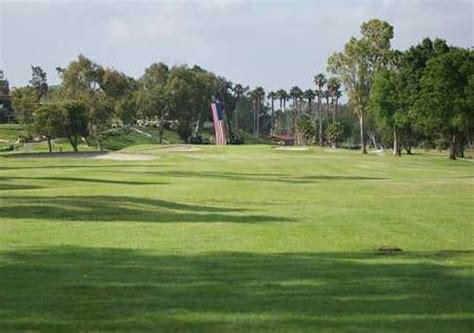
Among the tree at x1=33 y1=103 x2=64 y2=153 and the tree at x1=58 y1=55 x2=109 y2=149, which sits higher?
the tree at x1=58 y1=55 x2=109 y2=149

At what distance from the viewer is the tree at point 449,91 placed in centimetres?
7156

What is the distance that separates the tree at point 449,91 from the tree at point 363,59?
23316 millimetres

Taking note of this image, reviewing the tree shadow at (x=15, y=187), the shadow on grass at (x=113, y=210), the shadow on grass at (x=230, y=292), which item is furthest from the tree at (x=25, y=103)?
the shadow on grass at (x=230, y=292)

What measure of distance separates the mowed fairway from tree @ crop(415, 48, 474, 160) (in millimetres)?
49733

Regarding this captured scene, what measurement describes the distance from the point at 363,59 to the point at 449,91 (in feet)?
91.7

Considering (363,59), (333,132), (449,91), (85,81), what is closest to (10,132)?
(85,81)

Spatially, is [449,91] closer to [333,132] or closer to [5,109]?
[333,132]

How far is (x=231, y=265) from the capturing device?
11633 millimetres

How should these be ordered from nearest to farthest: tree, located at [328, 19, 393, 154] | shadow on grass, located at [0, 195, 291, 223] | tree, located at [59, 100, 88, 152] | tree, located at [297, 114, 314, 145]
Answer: shadow on grass, located at [0, 195, 291, 223] < tree, located at [59, 100, 88, 152] < tree, located at [328, 19, 393, 154] < tree, located at [297, 114, 314, 145]

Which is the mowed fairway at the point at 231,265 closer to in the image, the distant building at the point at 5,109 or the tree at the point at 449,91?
the tree at the point at 449,91

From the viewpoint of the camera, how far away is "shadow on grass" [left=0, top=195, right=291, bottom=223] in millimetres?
18797

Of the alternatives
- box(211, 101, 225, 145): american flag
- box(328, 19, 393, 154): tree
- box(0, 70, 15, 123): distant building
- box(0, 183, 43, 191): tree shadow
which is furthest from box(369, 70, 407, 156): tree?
box(0, 70, 15, 123): distant building

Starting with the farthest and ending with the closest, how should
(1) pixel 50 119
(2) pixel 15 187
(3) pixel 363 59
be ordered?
(3) pixel 363 59
(1) pixel 50 119
(2) pixel 15 187

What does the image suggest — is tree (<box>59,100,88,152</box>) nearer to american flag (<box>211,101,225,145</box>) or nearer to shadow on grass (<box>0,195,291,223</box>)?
american flag (<box>211,101,225,145</box>)
